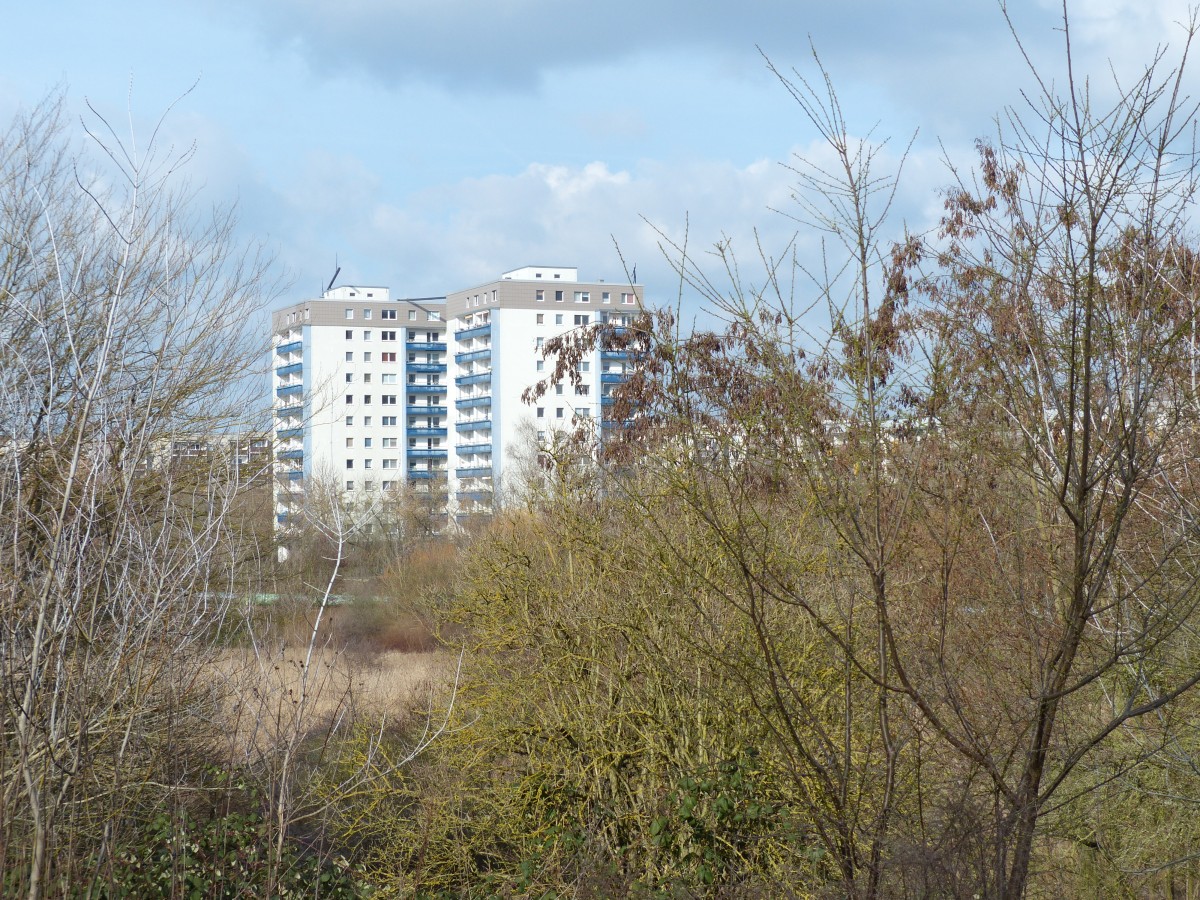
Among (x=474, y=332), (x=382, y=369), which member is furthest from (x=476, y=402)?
(x=382, y=369)

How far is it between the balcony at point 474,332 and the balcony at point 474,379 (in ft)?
8.71

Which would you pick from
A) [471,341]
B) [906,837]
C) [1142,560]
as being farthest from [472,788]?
[471,341]

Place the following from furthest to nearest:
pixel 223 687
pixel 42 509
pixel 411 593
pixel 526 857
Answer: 1. pixel 411 593
2. pixel 42 509
3. pixel 526 857
4. pixel 223 687

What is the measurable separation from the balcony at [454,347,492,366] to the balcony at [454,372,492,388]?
3.46 ft

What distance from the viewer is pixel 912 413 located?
4.06 meters

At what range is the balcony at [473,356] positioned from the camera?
77062 millimetres

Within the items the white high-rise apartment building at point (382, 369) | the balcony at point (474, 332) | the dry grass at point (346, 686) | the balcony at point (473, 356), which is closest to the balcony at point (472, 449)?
the white high-rise apartment building at point (382, 369)

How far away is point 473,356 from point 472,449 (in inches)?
256

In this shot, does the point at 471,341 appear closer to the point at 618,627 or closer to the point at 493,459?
the point at 493,459

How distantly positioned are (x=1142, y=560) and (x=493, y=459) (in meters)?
67.9

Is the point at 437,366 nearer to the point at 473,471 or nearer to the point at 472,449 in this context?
the point at 472,449

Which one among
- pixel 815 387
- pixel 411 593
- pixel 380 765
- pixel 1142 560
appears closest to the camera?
pixel 815 387

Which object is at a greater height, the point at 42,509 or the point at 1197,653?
the point at 42,509

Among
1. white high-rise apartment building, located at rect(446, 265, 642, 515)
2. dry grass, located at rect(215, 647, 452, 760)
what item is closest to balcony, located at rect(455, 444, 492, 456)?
white high-rise apartment building, located at rect(446, 265, 642, 515)
